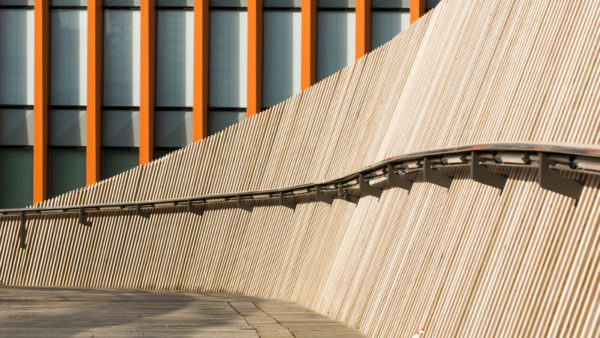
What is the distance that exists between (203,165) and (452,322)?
481 inches

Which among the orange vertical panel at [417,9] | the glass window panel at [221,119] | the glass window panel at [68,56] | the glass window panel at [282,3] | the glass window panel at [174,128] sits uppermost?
the orange vertical panel at [417,9]

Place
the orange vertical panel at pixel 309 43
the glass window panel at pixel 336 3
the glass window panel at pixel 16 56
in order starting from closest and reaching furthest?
1. the orange vertical panel at pixel 309 43
2. the glass window panel at pixel 336 3
3. the glass window panel at pixel 16 56

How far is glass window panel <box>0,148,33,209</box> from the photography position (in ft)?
91.7

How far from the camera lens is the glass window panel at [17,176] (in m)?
28.0

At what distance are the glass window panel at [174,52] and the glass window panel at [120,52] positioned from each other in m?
0.61

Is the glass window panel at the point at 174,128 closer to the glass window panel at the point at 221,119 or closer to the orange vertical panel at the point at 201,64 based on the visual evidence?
the orange vertical panel at the point at 201,64

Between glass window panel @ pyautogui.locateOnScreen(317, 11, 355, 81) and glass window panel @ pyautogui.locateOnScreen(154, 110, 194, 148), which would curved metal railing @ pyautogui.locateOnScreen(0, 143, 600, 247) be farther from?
glass window panel @ pyautogui.locateOnScreen(317, 11, 355, 81)

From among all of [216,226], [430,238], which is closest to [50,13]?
[216,226]

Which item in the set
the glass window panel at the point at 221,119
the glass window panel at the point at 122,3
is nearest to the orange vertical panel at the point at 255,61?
the glass window panel at the point at 221,119

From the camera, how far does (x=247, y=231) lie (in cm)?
1838

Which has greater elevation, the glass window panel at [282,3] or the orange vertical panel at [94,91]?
the glass window panel at [282,3]

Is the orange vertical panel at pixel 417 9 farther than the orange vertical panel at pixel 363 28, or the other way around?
the orange vertical panel at pixel 363 28

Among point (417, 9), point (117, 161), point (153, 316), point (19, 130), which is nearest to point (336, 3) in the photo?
point (417, 9)

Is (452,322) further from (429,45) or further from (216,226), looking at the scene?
(216,226)
